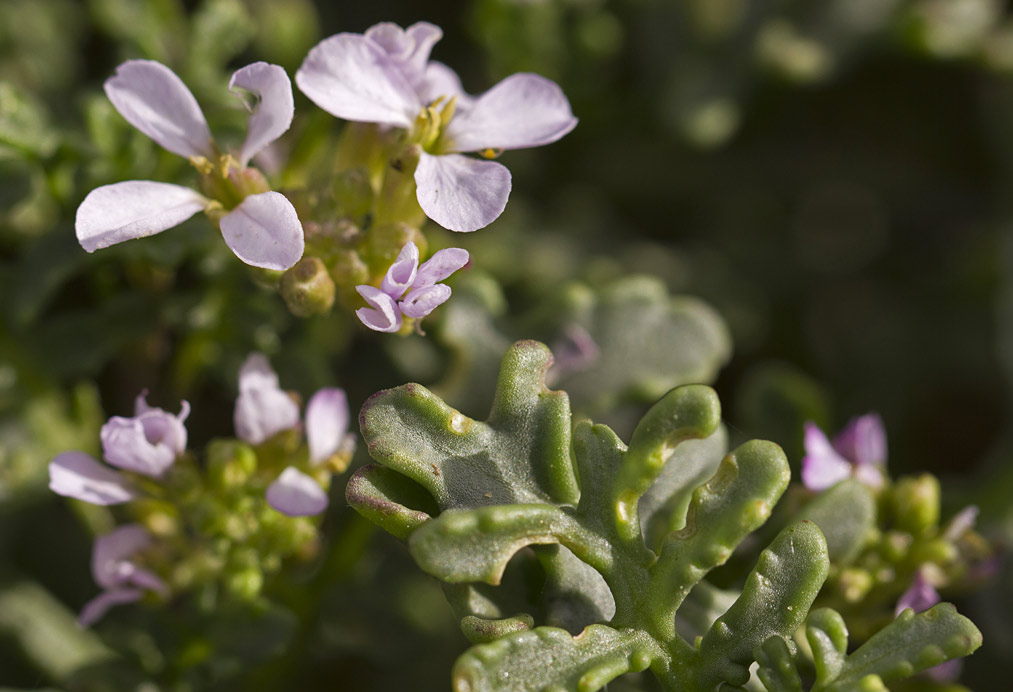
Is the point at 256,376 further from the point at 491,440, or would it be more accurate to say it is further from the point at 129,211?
the point at 491,440

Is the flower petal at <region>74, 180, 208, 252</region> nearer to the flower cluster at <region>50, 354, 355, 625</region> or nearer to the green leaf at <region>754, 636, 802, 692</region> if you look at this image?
the flower cluster at <region>50, 354, 355, 625</region>

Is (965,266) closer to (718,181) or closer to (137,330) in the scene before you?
(718,181)

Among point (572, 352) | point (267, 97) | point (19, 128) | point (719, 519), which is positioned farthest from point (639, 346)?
point (19, 128)

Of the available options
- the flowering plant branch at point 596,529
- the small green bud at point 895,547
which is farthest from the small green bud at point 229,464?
the small green bud at point 895,547

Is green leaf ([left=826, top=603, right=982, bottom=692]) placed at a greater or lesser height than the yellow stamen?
lesser

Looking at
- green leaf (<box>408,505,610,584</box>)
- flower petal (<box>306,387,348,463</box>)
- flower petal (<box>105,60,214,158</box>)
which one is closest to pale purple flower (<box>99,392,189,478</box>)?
flower petal (<box>306,387,348,463</box>)

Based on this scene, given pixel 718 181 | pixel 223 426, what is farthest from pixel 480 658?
pixel 718 181
